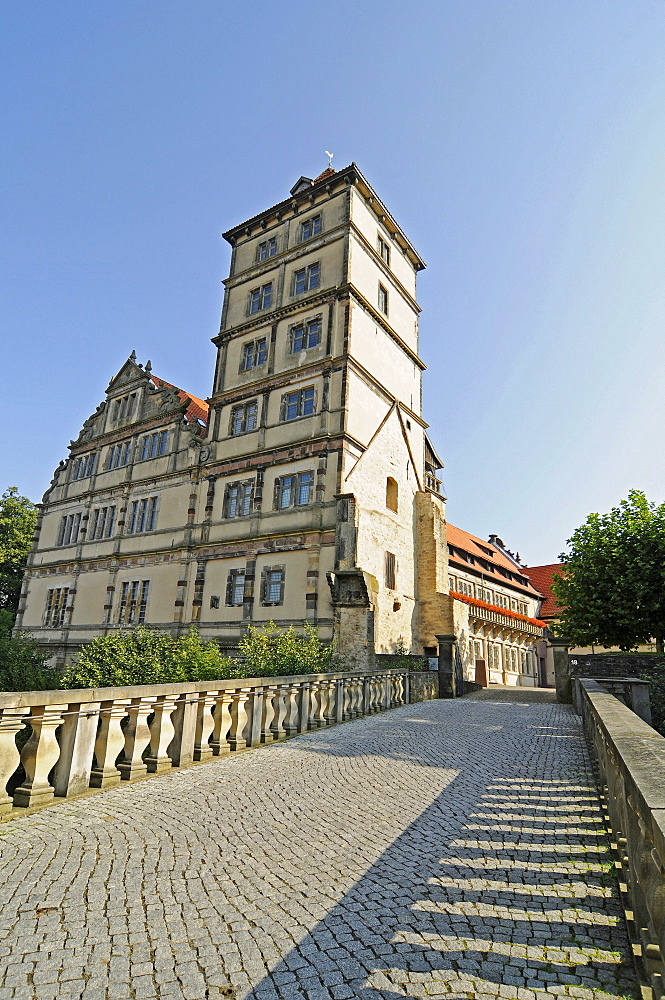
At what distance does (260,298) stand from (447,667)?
20.1 m

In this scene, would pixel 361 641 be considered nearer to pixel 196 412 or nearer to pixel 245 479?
pixel 245 479

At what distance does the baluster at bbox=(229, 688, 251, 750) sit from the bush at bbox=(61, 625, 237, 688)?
5.16 metres

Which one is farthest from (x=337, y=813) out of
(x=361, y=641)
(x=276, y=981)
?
(x=361, y=641)

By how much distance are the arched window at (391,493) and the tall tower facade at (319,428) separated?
0.22ft

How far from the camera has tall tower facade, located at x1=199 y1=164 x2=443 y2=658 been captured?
22.4m

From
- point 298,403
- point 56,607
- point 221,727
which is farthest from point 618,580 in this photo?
point 56,607

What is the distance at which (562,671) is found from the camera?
1869 centimetres

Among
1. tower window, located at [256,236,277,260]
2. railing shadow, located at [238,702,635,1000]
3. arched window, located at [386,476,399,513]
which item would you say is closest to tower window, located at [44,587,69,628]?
arched window, located at [386,476,399,513]

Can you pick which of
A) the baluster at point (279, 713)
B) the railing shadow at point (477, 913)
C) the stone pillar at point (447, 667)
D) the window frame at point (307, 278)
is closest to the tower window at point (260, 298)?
the window frame at point (307, 278)

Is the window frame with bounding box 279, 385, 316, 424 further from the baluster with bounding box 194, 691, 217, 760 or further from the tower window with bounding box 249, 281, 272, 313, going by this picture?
the baluster with bounding box 194, 691, 217, 760

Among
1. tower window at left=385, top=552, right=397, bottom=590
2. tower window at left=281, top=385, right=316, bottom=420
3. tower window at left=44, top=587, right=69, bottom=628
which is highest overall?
tower window at left=281, top=385, right=316, bottom=420

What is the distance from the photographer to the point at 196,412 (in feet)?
111

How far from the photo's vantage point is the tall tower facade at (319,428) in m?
22.4

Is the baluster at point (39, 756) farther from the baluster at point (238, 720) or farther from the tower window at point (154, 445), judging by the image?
the tower window at point (154, 445)
